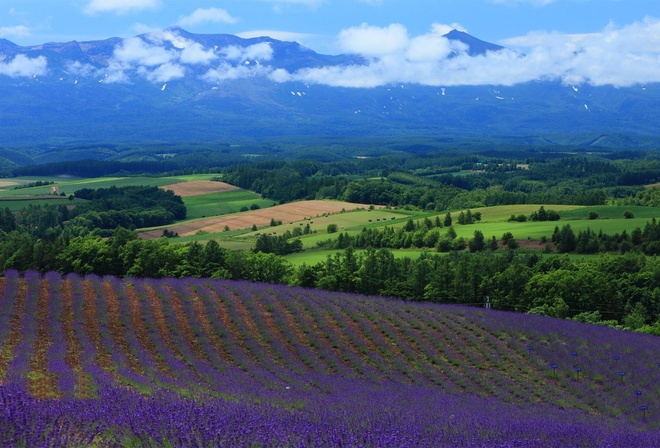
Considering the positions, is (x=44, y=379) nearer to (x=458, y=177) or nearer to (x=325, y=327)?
(x=325, y=327)

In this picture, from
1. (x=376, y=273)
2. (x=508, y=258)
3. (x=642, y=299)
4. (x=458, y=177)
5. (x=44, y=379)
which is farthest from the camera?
(x=458, y=177)

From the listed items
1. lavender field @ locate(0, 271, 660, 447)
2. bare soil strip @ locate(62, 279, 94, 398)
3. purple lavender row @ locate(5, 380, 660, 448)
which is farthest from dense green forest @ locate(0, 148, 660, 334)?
purple lavender row @ locate(5, 380, 660, 448)

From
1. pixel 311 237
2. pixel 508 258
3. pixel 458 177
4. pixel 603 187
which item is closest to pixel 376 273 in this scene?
pixel 508 258

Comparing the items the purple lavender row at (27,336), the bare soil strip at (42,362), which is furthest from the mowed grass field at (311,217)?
the bare soil strip at (42,362)

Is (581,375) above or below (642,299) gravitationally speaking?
above

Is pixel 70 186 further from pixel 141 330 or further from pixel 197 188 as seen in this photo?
pixel 141 330

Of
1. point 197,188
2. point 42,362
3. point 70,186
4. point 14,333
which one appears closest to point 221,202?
point 197,188

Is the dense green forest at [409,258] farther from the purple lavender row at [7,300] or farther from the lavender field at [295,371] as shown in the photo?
Answer: the purple lavender row at [7,300]
